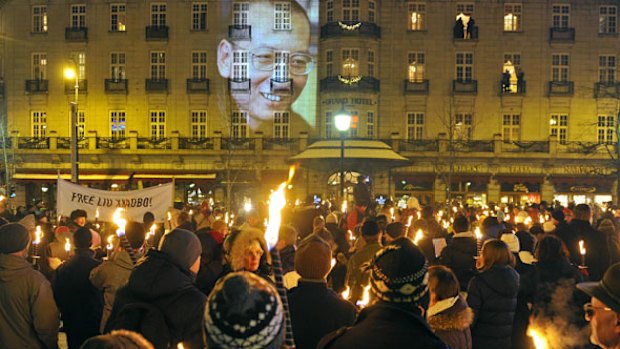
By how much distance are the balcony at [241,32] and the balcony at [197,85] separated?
3.28 meters

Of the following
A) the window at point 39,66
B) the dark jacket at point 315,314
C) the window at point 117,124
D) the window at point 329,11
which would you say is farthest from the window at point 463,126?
the dark jacket at point 315,314

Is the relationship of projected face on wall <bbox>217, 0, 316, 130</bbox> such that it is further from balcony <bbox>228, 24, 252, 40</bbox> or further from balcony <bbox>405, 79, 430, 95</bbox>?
balcony <bbox>405, 79, 430, 95</bbox>

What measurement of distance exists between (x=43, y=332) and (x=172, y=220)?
7.80 m

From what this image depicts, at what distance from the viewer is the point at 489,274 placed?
5.92 m

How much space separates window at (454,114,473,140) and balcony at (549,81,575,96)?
17.1 ft

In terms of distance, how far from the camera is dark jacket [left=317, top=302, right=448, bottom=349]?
9.53 feet

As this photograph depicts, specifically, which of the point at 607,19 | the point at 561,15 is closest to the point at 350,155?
the point at 561,15

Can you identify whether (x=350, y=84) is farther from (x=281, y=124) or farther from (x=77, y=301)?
(x=77, y=301)

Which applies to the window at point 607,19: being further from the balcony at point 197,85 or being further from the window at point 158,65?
the window at point 158,65

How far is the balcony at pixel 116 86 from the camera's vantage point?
39094 mm

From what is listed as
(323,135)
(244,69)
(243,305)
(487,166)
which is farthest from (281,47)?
(243,305)

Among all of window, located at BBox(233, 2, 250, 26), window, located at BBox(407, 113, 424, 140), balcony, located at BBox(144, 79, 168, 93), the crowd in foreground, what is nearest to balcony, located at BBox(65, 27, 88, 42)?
balcony, located at BBox(144, 79, 168, 93)

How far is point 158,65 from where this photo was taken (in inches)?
1549

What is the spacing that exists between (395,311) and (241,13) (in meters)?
37.6
